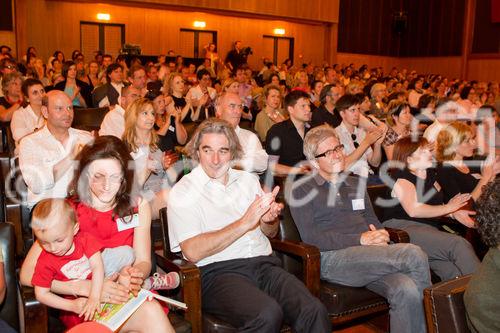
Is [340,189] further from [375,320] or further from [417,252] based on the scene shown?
[375,320]

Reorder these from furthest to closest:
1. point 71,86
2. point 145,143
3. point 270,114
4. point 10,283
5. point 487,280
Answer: point 71,86 → point 270,114 → point 145,143 → point 10,283 → point 487,280

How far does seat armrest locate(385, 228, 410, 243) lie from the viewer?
2.93 metres

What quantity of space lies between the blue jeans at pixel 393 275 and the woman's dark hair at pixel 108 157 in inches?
44.9

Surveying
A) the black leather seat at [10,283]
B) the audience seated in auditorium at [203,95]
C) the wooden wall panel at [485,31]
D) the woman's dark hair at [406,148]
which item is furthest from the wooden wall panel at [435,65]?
the black leather seat at [10,283]

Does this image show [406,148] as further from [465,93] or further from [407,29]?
[407,29]

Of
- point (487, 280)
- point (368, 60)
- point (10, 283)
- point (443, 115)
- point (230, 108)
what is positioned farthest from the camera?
point (368, 60)

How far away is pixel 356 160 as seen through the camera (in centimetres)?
409

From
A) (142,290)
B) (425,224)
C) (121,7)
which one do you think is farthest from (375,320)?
(121,7)

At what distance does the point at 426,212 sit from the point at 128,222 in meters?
1.80

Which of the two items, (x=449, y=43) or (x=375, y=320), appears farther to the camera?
(x=449, y=43)

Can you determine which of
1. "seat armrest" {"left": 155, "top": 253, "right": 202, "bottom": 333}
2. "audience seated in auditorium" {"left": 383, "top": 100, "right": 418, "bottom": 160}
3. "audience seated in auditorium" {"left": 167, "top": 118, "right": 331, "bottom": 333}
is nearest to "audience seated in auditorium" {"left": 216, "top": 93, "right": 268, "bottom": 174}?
"audience seated in auditorium" {"left": 167, "top": 118, "right": 331, "bottom": 333}

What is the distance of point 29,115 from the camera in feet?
14.2

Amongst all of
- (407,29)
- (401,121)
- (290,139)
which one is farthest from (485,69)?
(290,139)

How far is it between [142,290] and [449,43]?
16639 millimetres
